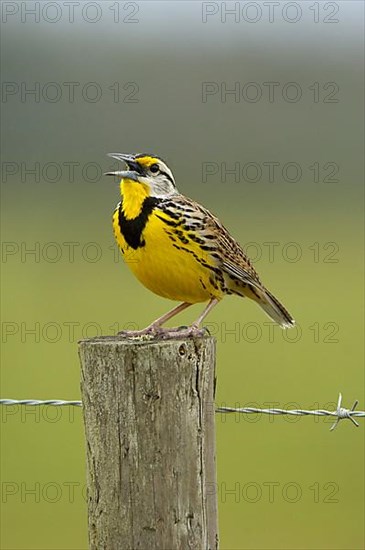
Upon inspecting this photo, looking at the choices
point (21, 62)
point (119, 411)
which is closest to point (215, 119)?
point (21, 62)

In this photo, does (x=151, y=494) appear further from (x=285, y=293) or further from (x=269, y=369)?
(x=285, y=293)

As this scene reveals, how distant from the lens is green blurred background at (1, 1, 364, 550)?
634 cm

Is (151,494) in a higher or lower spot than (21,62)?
lower

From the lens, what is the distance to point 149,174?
3650 mm

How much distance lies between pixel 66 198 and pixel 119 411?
572 inches

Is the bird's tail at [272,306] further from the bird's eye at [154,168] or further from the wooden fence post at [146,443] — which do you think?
the wooden fence post at [146,443]

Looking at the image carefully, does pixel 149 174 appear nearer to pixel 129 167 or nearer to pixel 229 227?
pixel 129 167

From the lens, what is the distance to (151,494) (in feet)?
8.41

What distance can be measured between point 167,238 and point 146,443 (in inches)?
43.6

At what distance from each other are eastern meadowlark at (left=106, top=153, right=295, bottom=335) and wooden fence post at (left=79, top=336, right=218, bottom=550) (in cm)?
89

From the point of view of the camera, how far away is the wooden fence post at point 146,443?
2.55 metres

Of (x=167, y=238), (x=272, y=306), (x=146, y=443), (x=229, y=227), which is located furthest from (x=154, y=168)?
(x=229, y=227)

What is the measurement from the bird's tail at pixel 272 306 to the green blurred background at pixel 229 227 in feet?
5.40

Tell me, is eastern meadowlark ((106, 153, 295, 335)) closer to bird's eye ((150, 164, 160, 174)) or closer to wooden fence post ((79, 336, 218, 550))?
bird's eye ((150, 164, 160, 174))
